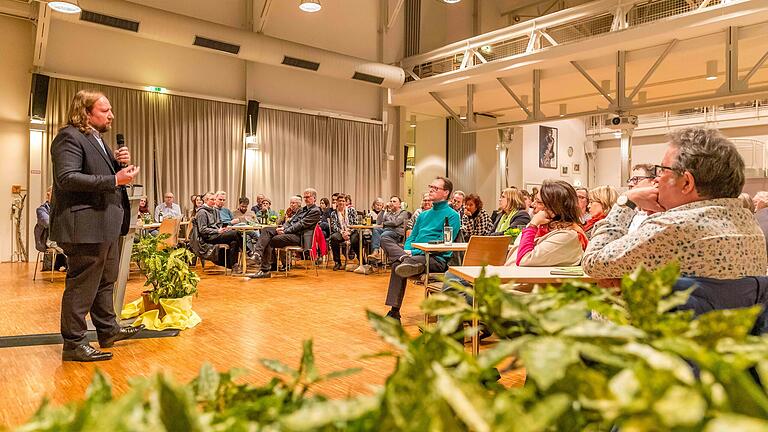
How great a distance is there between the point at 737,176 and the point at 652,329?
1205 mm

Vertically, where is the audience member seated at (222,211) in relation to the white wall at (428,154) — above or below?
below

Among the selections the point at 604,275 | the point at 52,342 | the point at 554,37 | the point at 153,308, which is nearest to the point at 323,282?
the point at 153,308

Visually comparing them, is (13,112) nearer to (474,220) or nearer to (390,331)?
(474,220)

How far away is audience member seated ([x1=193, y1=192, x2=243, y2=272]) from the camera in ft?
26.4

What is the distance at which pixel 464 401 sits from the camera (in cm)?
46

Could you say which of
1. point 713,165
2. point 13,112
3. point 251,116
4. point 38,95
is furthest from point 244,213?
point 713,165

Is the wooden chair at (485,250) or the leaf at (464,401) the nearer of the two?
the leaf at (464,401)

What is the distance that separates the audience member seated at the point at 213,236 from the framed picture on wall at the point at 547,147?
11293mm

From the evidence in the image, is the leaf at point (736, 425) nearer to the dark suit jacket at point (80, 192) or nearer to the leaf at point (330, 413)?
the leaf at point (330, 413)

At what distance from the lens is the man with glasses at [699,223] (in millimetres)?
1465

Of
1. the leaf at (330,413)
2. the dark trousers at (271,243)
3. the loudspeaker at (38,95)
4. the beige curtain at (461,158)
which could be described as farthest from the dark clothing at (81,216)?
the beige curtain at (461,158)

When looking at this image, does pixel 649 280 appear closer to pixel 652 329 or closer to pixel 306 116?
pixel 652 329

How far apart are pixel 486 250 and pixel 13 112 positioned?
30.5 ft

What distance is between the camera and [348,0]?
41.4 feet
